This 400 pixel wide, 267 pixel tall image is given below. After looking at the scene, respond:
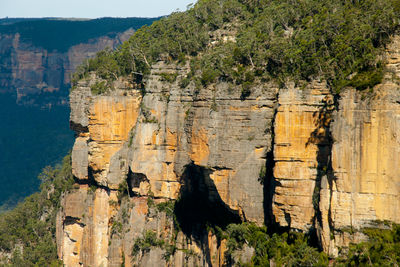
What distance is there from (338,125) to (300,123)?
4.09m

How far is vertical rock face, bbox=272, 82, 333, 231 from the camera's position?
40719 millimetres

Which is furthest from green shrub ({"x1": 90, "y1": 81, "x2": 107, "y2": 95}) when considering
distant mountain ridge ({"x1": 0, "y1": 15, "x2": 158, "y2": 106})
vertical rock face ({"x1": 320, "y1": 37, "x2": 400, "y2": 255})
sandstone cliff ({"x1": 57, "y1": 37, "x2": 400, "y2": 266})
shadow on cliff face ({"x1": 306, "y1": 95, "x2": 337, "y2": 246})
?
distant mountain ridge ({"x1": 0, "y1": 15, "x2": 158, "y2": 106})

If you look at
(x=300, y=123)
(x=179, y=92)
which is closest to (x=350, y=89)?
(x=300, y=123)

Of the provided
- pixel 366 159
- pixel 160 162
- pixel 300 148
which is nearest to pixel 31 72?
pixel 160 162

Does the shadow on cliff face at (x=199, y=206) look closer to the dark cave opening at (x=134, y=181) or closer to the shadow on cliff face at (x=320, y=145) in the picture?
the dark cave opening at (x=134, y=181)

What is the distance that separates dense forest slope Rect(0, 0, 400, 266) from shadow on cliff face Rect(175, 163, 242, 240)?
0.13 m

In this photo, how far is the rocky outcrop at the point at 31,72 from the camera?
597 feet

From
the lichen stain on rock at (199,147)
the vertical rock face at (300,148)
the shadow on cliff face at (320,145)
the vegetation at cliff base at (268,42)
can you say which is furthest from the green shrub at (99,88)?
the shadow on cliff face at (320,145)

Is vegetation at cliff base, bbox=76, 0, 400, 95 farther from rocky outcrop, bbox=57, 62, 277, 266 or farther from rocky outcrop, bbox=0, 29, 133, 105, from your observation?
rocky outcrop, bbox=0, 29, 133, 105

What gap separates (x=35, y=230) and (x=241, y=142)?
37440 mm

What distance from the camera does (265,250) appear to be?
4394 cm

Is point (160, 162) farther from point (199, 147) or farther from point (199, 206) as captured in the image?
point (199, 147)

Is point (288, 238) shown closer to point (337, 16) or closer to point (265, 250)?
point (265, 250)

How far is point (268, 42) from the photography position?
48.9 m
